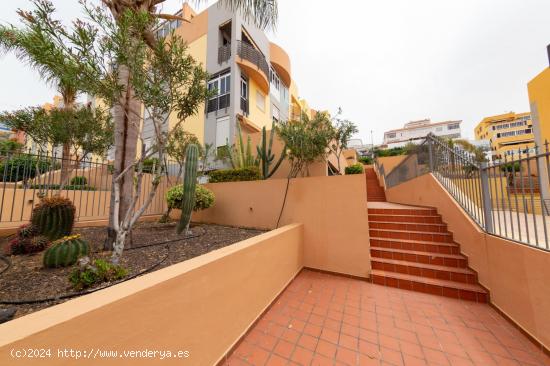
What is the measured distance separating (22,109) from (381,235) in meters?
11.2

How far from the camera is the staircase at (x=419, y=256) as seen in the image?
3.72 meters

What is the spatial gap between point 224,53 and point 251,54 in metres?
1.55

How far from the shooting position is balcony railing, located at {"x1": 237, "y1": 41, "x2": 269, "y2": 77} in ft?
36.7

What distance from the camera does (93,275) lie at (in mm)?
2273

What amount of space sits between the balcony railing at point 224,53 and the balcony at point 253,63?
2.06 feet

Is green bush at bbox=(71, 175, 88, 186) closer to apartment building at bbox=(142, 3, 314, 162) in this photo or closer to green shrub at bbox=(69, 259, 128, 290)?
apartment building at bbox=(142, 3, 314, 162)

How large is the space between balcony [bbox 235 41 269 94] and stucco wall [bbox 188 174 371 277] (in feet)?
28.7

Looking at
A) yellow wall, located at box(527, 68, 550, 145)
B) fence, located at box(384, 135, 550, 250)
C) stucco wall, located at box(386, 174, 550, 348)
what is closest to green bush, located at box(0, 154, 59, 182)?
fence, located at box(384, 135, 550, 250)

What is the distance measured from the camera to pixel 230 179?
693cm

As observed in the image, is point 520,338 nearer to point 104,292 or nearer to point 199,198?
point 104,292

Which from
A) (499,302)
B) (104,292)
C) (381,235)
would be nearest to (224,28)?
(381,235)

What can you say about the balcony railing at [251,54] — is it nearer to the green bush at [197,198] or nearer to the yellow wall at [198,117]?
the yellow wall at [198,117]

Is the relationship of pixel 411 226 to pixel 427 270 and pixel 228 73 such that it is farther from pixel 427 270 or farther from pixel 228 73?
pixel 228 73

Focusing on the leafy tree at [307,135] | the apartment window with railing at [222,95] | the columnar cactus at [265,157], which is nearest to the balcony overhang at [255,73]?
the apartment window with railing at [222,95]
